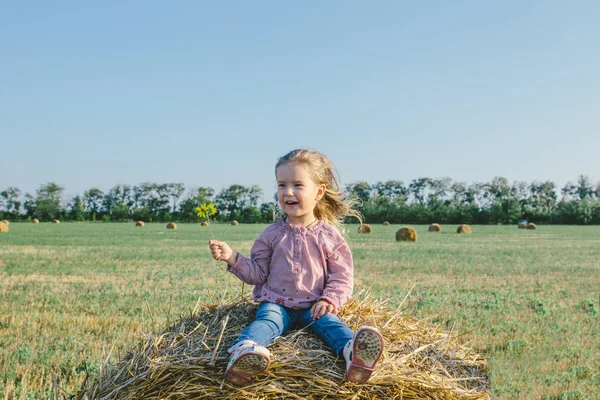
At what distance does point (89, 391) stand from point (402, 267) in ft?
44.2

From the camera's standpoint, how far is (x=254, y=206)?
8169 centimetres

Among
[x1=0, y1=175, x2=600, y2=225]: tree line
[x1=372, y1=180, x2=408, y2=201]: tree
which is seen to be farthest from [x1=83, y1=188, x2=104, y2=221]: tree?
[x1=372, y1=180, x2=408, y2=201]: tree

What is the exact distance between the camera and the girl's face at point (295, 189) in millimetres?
4188

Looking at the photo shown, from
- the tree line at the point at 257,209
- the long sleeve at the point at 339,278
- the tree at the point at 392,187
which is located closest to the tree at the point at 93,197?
the tree line at the point at 257,209

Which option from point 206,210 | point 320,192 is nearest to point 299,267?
point 320,192

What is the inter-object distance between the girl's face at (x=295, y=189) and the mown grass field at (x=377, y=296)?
0.99 meters

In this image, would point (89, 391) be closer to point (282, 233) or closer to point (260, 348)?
point (260, 348)

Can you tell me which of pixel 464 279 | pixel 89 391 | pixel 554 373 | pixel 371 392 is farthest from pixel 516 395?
pixel 464 279

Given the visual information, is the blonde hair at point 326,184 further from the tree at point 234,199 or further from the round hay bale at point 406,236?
the tree at point 234,199

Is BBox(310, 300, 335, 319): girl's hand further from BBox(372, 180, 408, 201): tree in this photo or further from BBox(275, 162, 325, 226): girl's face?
BBox(372, 180, 408, 201): tree

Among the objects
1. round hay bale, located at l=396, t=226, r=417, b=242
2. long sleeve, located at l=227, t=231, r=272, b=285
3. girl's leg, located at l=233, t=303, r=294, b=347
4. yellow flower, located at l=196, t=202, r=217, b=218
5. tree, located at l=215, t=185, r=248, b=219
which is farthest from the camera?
tree, located at l=215, t=185, r=248, b=219

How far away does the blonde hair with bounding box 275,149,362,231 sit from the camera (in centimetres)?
425

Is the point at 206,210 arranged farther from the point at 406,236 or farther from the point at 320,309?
the point at 406,236

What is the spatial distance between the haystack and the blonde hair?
2.86 ft
